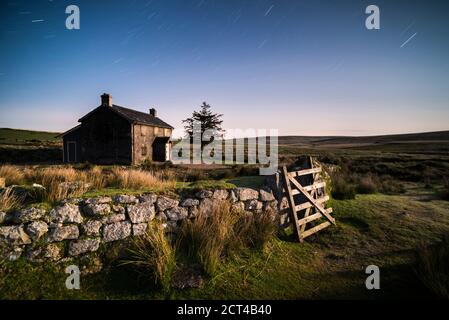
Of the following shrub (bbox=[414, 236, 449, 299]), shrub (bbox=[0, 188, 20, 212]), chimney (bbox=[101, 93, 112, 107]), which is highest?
chimney (bbox=[101, 93, 112, 107])

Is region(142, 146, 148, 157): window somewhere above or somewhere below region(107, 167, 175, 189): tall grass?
above

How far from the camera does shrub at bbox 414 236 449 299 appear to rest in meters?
3.71

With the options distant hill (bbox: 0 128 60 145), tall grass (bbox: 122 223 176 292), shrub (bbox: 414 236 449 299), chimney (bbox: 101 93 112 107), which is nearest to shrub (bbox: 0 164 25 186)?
tall grass (bbox: 122 223 176 292)

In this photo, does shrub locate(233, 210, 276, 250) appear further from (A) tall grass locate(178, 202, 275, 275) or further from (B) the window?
(B) the window

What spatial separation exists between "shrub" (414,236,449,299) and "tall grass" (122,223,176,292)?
14.9ft

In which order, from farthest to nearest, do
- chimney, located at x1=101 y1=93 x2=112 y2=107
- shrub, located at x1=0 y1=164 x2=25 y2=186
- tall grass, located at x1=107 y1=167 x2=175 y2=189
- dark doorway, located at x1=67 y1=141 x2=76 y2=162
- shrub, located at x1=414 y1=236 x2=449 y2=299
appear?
1. dark doorway, located at x1=67 y1=141 x2=76 y2=162
2. chimney, located at x1=101 y1=93 x2=112 y2=107
3. shrub, located at x1=0 y1=164 x2=25 y2=186
4. tall grass, located at x1=107 y1=167 x2=175 y2=189
5. shrub, located at x1=414 y1=236 x2=449 y2=299

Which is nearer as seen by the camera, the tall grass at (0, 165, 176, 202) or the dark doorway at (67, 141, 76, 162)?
the tall grass at (0, 165, 176, 202)

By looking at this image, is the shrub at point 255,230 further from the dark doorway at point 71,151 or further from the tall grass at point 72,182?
the dark doorway at point 71,151

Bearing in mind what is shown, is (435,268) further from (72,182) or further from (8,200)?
(8,200)

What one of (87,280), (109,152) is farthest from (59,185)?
(109,152)

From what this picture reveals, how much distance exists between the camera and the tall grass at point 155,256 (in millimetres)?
3914

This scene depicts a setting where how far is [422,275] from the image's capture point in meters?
4.15

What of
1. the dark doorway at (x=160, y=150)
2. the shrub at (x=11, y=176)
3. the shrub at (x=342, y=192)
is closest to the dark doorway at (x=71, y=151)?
the dark doorway at (x=160, y=150)
